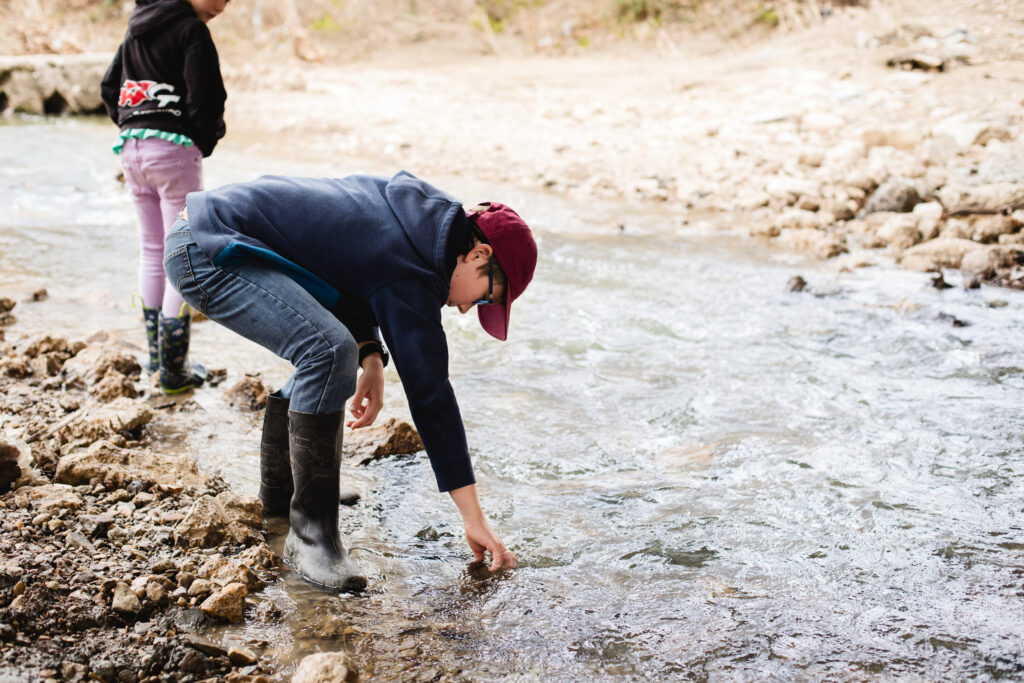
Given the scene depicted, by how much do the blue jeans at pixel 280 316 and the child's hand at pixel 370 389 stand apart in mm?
286

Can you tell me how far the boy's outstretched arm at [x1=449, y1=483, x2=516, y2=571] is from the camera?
2.13m

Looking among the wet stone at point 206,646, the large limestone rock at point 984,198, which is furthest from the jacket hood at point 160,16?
the large limestone rock at point 984,198

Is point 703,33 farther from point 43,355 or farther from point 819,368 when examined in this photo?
point 43,355

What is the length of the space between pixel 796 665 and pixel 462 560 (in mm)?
926

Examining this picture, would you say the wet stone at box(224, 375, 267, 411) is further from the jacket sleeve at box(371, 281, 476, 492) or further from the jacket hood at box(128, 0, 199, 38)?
the jacket sleeve at box(371, 281, 476, 492)

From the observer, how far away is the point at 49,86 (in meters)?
13.3

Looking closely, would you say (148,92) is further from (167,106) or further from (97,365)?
(97,365)

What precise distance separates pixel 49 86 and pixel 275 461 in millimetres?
13245

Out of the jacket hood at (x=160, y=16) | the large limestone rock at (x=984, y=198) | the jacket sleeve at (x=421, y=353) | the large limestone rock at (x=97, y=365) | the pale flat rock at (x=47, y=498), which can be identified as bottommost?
the large limestone rock at (x=97, y=365)

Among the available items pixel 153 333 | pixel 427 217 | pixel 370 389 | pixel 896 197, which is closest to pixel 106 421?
pixel 153 333

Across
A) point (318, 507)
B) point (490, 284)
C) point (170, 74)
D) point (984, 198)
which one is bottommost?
point (318, 507)

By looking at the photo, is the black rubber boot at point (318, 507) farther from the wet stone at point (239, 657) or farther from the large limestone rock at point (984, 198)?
the large limestone rock at point (984, 198)

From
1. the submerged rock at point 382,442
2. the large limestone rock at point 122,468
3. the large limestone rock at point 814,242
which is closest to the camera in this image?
the large limestone rock at point 122,468

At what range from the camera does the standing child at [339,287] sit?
2.00m
